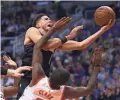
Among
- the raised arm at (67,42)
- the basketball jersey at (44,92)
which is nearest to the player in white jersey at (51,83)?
the basketball jersey at (44,92)

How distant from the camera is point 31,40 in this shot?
6.00 metres

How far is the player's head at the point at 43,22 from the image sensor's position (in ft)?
19.7

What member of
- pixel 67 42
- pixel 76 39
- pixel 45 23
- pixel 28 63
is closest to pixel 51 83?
pixel 28 63

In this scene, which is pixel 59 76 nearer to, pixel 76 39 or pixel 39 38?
pixel 39 38

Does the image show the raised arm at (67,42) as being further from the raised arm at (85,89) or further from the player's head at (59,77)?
the raised arm at (85,89)

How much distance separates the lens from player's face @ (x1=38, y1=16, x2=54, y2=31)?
5992 mm

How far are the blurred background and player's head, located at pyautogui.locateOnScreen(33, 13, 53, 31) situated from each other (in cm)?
514

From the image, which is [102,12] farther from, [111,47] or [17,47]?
[17,47]

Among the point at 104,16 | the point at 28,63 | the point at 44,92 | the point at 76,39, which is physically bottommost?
the point at 76,39

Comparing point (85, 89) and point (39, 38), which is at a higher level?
point (39, 38)

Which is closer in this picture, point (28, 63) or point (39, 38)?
point (39, 38)

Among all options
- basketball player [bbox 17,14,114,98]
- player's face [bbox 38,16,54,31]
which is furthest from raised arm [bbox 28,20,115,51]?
player's face [bbox 38,16,54,31]

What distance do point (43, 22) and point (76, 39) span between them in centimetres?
875

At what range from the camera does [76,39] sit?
14766 millimetres
